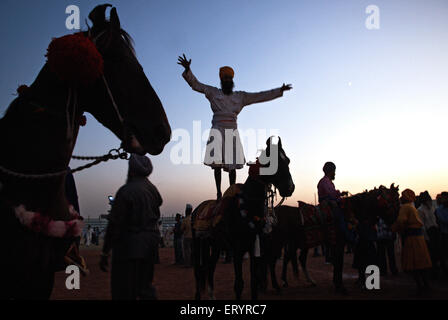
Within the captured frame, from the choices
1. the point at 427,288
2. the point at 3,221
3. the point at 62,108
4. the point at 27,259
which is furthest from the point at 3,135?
the point at 427,288

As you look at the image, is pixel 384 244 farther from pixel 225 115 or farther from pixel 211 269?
pixel 225 115

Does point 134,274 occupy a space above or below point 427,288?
above

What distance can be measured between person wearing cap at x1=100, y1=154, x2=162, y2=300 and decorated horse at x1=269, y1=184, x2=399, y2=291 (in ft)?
18.6

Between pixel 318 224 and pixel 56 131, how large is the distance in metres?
8.31

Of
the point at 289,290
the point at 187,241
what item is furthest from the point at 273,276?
the point at 187,241

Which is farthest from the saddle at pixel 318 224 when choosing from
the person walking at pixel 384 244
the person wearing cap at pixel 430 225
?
the person walking at pixel 384 244

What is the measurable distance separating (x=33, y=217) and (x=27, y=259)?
275mm

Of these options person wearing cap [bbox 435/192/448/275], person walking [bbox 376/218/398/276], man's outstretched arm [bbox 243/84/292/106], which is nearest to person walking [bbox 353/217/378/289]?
person walking [bbox 376/218/398/276]

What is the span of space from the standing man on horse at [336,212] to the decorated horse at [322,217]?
0.45 feet

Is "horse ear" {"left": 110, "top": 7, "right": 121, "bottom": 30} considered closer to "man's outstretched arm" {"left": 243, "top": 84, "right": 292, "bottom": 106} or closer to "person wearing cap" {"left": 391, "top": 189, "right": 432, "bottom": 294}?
"man's outstretched arm" {"left": 243, "top": 84, "right": 292, "bottom": 106}

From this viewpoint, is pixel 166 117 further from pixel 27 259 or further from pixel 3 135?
→ pixel 27 259

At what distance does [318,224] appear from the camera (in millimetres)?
9000

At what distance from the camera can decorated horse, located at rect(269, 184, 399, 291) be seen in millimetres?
8328
